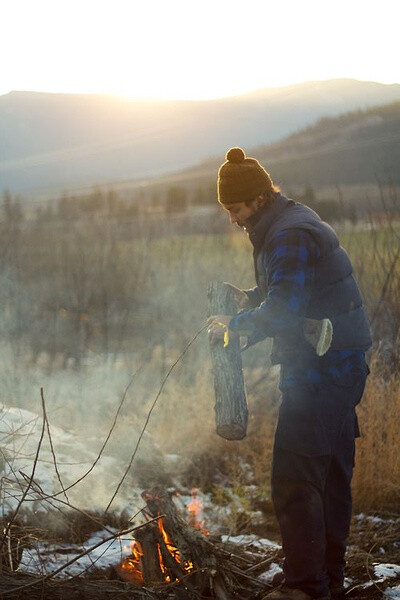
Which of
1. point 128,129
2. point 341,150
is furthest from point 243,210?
point 128,129

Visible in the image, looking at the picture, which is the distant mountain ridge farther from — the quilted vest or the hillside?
the quilted vest

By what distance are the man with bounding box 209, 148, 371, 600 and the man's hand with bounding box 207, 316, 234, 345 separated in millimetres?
11

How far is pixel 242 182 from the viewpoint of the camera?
3.38m

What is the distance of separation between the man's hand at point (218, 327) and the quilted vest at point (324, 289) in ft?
0.80

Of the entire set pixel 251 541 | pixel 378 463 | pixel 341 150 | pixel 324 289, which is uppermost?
pixel 341 150

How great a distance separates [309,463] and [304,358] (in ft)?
1.54

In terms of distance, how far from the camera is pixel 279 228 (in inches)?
128

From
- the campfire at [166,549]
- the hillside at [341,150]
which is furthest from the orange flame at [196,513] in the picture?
the hillside at [341,150]

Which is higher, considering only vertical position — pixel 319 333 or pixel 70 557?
pixel 319 333

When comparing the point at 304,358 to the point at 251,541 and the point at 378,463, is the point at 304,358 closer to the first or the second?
the point at 251,541

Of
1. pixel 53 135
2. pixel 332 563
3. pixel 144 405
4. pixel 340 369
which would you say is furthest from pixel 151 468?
pixel 53 135

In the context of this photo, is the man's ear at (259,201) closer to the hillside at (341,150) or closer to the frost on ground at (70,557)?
the frost on ground at (70,557)

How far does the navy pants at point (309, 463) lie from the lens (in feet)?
11.0

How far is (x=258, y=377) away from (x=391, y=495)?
257 centimetres
